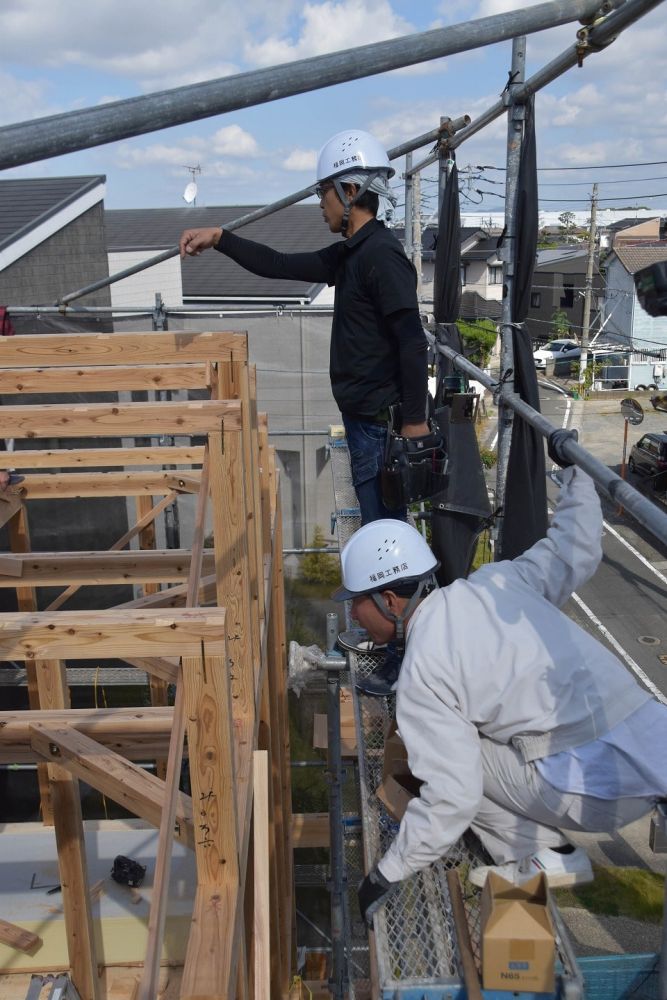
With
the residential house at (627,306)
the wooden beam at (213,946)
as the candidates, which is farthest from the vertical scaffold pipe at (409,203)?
the residential house at (627,306)

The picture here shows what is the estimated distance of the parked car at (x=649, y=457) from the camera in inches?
709

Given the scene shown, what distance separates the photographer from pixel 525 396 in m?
4.45

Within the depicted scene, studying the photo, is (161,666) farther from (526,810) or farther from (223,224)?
(223,224)

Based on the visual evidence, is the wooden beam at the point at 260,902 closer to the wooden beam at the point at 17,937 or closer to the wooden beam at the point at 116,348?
the wooden beam at the point at 17,937

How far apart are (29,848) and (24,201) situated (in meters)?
11.2

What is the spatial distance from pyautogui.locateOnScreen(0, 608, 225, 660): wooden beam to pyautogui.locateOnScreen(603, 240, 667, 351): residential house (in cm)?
2922

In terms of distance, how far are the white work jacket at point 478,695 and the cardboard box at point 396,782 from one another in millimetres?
421

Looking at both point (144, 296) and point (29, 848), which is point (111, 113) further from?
point (144, 296)

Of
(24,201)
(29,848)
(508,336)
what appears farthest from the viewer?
(24,201)

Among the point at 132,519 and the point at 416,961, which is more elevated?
the point at 416,961

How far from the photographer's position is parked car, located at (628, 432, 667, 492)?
1802cm

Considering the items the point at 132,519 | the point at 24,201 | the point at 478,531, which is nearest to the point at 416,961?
Result: the point at 478,531

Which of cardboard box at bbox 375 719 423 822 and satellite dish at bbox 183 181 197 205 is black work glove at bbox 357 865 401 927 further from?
satellite dish at bbox 183 181 197 205

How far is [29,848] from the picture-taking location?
497cm
